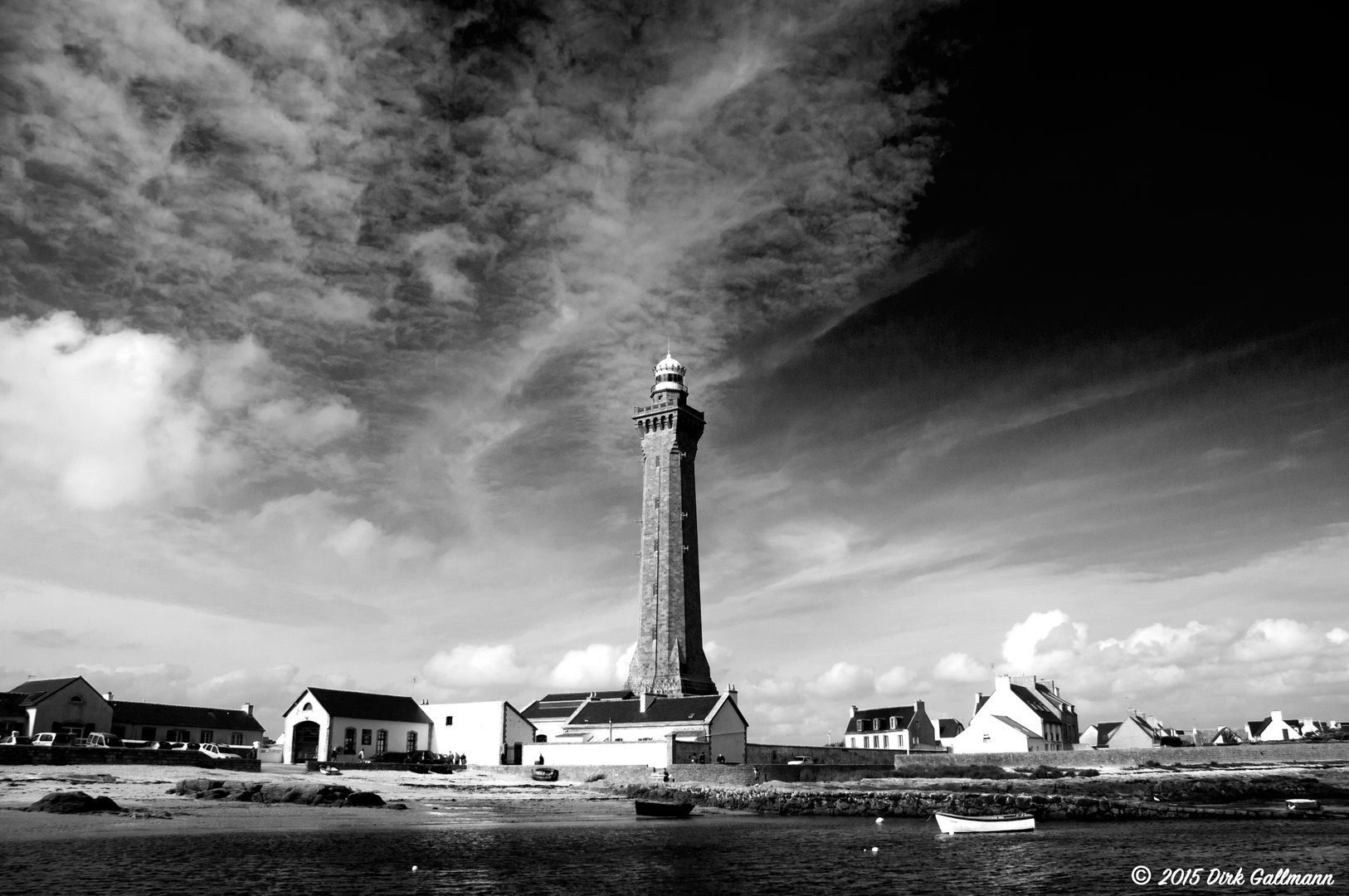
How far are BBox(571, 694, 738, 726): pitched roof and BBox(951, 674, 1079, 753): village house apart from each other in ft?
90.2

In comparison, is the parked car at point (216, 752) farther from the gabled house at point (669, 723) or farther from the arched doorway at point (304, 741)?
the gabled house at point (669, 723)

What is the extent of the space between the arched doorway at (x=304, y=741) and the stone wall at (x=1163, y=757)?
137 feet

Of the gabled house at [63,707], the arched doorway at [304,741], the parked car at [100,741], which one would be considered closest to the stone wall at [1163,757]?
the arched doorway at [304,741]

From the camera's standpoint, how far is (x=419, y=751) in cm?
7006

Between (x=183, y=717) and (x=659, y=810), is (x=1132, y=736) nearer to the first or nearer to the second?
(x=659, y=810)

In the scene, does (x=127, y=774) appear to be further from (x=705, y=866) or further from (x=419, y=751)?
(x=705, y=866)

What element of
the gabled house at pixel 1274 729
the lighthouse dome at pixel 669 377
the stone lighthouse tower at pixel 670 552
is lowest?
the gabled house at pixel 1274 729

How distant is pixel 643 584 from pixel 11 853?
5334 centimetres

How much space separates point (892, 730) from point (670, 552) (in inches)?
1299

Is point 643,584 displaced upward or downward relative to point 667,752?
upward

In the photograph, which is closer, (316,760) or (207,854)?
(207,854)

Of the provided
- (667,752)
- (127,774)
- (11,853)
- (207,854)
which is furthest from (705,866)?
(127,774)

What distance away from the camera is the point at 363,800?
45031mm

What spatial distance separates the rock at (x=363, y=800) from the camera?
147ft
